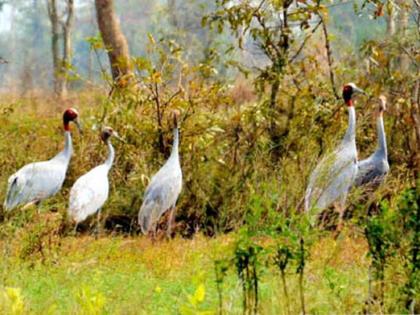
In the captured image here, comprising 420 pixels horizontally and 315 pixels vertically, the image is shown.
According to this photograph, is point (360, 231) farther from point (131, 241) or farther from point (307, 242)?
point (131, 241)

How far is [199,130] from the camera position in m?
10.6

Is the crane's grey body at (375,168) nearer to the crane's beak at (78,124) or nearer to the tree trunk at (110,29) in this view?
the crane's beak at (78,124)

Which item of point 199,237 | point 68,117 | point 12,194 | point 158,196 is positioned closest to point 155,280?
point 199,237

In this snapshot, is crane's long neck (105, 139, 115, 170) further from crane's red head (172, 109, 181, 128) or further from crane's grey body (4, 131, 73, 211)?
crane's red head (172, 109, 181, 128)

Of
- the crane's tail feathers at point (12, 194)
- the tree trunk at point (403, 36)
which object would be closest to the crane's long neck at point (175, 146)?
the crane's tail feathers at point (12, 194)

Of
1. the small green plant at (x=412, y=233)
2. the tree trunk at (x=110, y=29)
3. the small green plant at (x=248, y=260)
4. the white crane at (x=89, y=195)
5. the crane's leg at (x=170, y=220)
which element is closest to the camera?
the small green plant at (x=248, y=260)

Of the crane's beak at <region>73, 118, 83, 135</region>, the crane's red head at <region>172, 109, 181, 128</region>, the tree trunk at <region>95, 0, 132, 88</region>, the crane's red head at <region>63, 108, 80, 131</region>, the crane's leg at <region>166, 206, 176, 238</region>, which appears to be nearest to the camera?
the crane's leg at <region>166, 206, 176, 238</region>

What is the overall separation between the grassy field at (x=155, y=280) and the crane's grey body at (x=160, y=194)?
64 centimetres

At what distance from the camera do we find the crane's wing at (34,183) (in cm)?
945

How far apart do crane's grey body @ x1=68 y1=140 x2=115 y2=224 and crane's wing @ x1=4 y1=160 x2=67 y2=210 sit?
0.38m

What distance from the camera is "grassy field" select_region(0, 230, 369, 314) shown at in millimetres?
5273

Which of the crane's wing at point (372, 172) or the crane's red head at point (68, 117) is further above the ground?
the crane's red head at point (68, 117)

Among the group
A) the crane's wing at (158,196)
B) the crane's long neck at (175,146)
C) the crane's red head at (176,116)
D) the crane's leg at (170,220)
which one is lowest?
the crane's leg at (170,220)

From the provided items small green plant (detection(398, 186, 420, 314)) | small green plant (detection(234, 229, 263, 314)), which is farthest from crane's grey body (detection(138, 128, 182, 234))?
small green plant (detection(398, 186, 420, 314))
